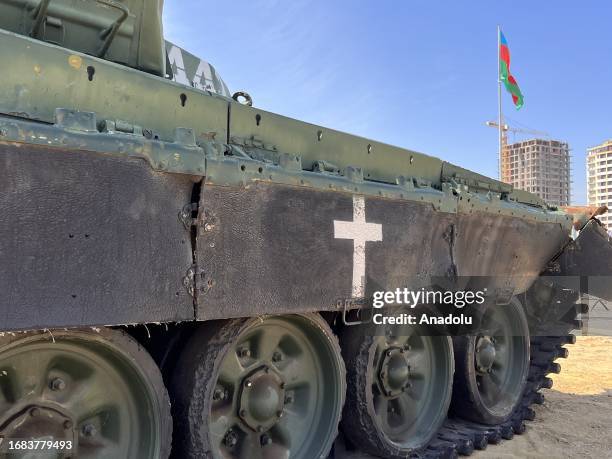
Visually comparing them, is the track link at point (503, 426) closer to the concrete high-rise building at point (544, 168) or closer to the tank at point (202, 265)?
the tank at point (202, 265)

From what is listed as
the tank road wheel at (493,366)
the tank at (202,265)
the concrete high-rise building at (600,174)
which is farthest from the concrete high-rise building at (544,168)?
the tank at (202,265)

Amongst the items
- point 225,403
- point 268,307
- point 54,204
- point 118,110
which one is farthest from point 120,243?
point 225,403

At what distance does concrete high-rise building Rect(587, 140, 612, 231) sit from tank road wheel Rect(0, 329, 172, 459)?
3799 cm

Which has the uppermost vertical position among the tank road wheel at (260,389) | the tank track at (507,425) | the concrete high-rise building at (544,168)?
the concrete high-rise building at (544,168)

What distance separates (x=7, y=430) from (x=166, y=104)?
139cm

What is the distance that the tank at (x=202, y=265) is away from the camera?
207 cm

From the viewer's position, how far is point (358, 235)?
10.5 ft

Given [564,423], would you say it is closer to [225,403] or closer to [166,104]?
[225,403]

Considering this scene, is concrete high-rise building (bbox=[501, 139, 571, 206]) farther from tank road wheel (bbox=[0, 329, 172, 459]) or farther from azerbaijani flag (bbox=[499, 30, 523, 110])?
tank road wheel (bbox=[0, 329, 172, 459])

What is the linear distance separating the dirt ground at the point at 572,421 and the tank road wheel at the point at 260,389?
1574 millimetres

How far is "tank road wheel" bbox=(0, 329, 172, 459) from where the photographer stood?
84.7 inches

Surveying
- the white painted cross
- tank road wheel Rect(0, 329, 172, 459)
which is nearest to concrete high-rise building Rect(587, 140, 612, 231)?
the white painted cross

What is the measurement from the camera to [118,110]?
8.05ft

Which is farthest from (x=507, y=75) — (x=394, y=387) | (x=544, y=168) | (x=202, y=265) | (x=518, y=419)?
(x=202, y=265)
